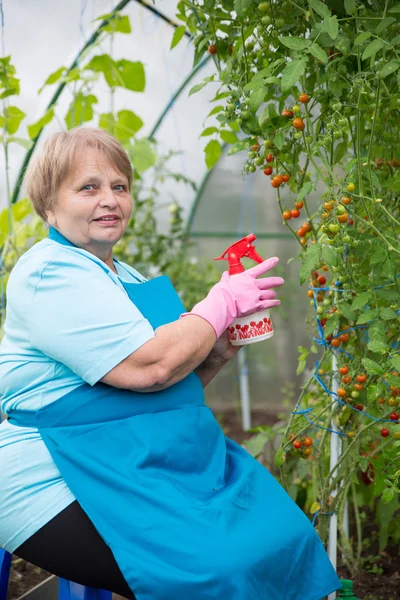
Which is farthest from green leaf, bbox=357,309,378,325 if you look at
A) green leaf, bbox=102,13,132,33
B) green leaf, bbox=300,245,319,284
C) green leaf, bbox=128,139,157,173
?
green leaf, bbox=102,13,132,33

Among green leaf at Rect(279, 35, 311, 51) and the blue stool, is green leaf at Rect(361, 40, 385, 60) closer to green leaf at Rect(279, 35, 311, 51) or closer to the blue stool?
green leaf at Rect(279, 35, 311, 51)

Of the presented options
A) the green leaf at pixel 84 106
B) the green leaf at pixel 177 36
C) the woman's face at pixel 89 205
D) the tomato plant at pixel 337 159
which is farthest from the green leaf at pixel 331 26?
the green leaf at pixel 84 106

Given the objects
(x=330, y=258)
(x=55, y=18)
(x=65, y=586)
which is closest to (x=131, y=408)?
(x=65, y=586)

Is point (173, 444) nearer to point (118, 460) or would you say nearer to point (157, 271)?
point (118, 460)

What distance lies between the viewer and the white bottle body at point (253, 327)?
1640 millimetres

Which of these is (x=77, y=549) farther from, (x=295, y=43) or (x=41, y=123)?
(x=41, y=123)

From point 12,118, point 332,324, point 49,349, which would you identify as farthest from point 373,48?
point 12,118

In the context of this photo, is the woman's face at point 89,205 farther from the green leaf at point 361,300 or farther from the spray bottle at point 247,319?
the green leaf at point 361,300

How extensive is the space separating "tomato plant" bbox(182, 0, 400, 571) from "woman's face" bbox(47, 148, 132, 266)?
0.36 metres

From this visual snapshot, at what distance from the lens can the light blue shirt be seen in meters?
1.43

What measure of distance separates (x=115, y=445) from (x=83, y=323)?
259mm

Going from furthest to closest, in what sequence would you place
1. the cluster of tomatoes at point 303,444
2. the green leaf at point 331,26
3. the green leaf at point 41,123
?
1. the green leaf at point 41,123
2. the cluster of tomatoes at point 303,444
3. the green leaf at point 331,26

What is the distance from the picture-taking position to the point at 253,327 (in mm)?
1645

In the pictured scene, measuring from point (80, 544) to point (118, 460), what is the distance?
0.59 ft
